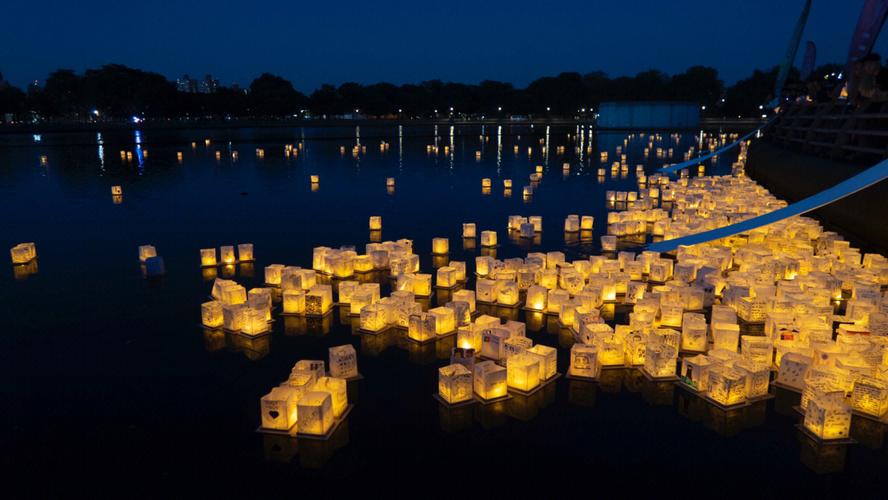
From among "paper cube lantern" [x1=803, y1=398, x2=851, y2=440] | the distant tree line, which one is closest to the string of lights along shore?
"paper cube lantern" [x1=803, y1=398, x2=851, y2=440]

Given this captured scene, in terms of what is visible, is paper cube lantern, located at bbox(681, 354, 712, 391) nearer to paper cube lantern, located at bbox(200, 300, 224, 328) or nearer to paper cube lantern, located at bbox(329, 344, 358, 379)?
paper cube lantern, located at bbox(329, 344, 358, 379)

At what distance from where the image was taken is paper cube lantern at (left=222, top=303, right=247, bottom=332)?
6.49m

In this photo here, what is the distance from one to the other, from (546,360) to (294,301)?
3208 millimetres

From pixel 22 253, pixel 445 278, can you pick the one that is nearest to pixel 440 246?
pixel 445 278

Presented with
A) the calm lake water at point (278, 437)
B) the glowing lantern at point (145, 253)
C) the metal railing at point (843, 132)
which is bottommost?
the calm lake water at point (278, 437)

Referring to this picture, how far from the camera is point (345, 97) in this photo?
331 ft

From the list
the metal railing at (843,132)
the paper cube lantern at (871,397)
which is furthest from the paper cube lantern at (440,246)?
the metal railing at (843,132)

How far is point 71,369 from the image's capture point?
18.6ft

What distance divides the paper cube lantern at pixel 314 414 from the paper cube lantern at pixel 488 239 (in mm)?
6367

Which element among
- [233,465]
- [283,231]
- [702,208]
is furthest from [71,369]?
[702,208]

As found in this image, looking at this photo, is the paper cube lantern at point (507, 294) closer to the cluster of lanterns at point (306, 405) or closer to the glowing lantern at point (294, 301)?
the glowing lantern at point (294, 301)

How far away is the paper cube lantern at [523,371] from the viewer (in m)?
5.16

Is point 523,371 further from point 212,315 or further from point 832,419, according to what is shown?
point 212,315

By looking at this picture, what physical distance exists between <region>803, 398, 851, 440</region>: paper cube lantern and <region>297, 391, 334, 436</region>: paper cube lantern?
368cm
